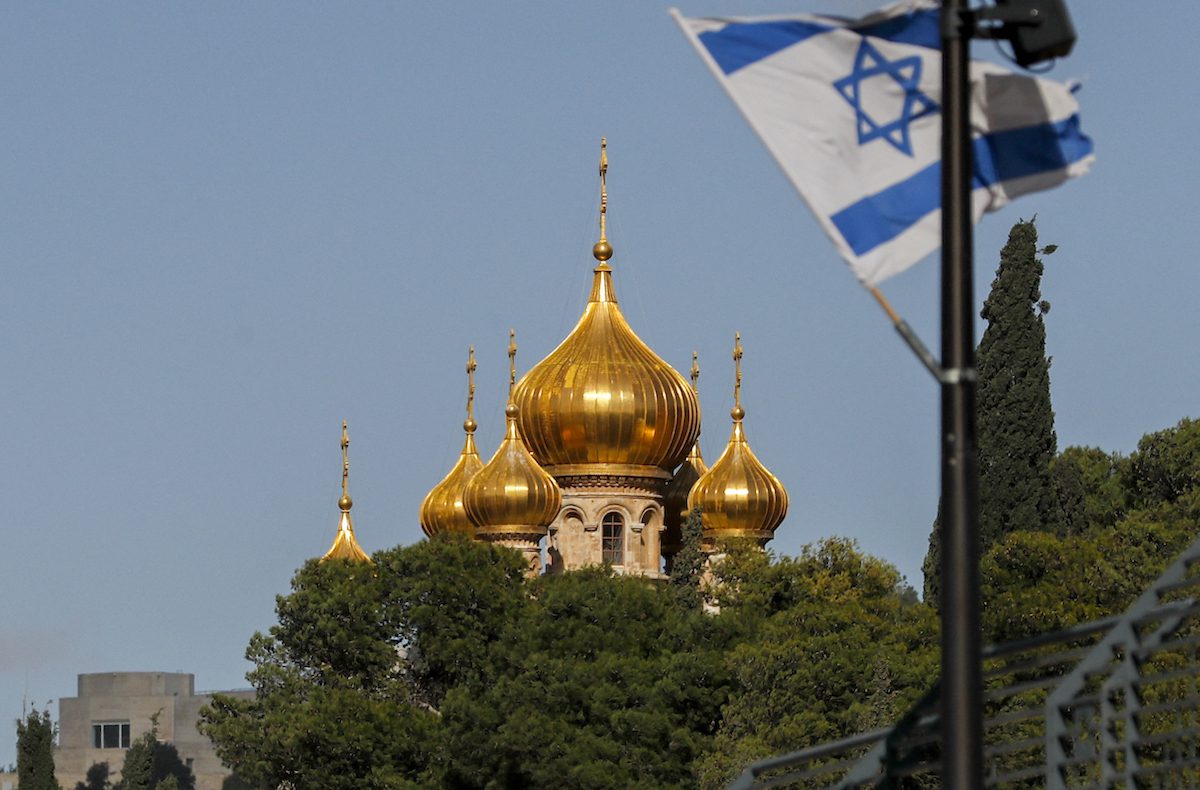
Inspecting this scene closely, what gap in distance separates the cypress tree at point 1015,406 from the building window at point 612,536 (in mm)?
15649

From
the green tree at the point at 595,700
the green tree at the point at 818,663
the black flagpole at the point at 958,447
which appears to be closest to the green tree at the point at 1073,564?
the green tree at the point at 818,663

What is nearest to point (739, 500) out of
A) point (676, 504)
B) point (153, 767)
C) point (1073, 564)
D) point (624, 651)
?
point (676, 504)

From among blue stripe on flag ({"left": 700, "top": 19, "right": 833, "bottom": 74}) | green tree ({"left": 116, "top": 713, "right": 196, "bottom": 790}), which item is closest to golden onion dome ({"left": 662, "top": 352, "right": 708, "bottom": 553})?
green tree ({"left": 116, "top": 713, "right": 196, "bottom": 790})

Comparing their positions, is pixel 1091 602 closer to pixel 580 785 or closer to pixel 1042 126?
pixel 580 785

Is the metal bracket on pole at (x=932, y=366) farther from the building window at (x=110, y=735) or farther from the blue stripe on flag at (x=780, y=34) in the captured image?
the building window at (x=110, y=735)

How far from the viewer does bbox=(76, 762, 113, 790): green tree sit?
10356 centimetres

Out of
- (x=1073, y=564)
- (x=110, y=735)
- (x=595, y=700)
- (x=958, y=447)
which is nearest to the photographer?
(x=958, y=447)

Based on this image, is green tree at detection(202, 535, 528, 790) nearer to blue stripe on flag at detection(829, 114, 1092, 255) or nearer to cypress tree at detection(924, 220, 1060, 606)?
cypress tree at detection(924, 220, 1060, 606)

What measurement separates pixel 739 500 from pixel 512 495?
20.2ft

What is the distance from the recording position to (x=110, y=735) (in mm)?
107188

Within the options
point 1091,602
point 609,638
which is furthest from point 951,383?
Result: point 609,638

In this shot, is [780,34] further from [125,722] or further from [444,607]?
[125,722]

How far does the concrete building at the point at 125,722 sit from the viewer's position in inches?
4102

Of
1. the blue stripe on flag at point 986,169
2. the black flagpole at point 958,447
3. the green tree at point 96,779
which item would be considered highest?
the green tree at point 96,779
